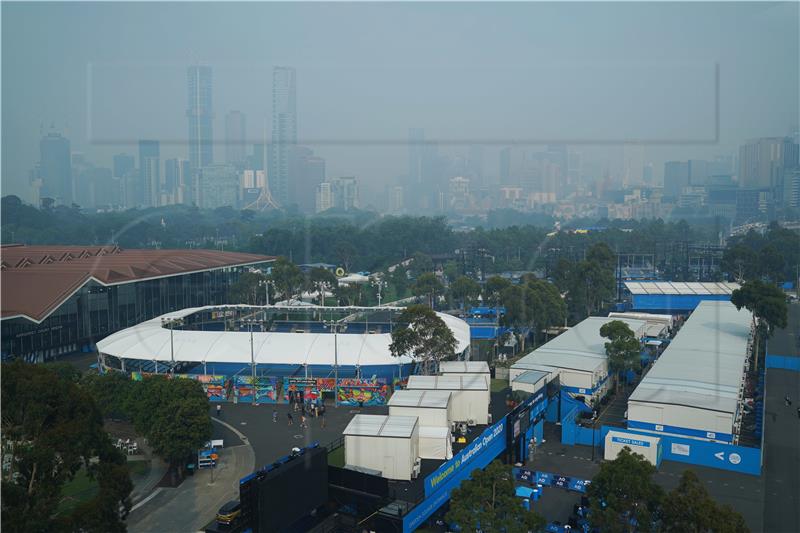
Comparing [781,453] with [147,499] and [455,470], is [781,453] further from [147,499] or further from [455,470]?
[147,499]

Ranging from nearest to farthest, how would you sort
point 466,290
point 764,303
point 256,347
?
point 256,347
point 764,303
point 466,290

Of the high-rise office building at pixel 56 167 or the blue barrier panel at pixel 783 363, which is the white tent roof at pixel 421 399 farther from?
the blue barrier panel at pixel 783 363

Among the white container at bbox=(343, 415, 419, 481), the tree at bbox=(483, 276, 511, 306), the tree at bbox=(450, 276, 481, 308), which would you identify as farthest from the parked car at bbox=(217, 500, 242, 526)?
the tree at bbox=(450, 276, 481, 308)

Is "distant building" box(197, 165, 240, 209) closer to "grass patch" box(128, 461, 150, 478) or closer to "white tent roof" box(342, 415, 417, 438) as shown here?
"white tent roof" box(342, 415, 417, 438)

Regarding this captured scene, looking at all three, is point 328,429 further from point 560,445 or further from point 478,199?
point 478,199

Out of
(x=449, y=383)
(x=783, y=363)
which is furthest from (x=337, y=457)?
(x=783, y=363)

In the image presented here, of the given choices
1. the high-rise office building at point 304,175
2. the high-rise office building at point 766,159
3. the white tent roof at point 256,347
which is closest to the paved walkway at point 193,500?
the white tent roof at point 256,347
